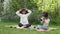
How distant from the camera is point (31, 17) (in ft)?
55.5

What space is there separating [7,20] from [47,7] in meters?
2.81

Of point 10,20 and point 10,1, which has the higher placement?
point 10,1

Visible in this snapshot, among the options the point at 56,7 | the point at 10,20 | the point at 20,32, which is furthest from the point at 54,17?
the point at 20,32

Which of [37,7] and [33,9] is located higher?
[37,7]

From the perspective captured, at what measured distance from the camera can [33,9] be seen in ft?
56.6

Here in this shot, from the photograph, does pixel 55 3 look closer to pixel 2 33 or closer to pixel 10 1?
pixel 10 1

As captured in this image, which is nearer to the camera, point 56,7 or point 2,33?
point 2,33

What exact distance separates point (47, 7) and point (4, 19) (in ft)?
9.72

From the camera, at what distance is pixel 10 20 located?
1733cm

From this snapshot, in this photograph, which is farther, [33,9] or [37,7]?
[33,9]

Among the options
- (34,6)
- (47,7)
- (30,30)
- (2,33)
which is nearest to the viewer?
(2,33)

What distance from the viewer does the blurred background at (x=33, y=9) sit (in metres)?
16.0

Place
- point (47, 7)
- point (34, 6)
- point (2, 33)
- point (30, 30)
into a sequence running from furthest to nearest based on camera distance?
point (34, 6)
point (47, 7)
point (30, 30)
point (2, 33)

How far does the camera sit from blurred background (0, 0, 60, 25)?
16.0m
